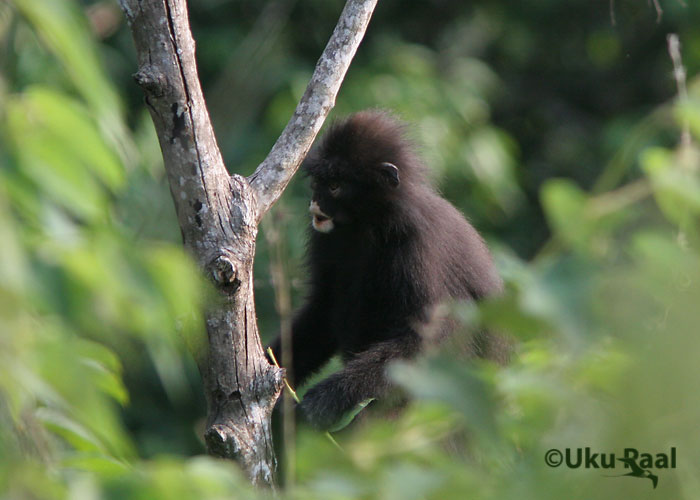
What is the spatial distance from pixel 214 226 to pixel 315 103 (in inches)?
27.6

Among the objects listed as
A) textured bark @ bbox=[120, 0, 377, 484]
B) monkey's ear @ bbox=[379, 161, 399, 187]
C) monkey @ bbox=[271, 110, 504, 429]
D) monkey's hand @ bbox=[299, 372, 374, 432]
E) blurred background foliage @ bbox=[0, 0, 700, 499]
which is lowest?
monkey's hand @ bbox=[299, 372, 374, 432]

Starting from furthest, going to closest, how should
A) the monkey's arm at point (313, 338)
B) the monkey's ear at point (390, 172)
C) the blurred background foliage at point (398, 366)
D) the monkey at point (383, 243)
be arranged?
the monkey's arm at point (313, 338) → the monkey's ear at point (390, 172) → the monkey at point (383, 243) → the blurred background foliage at point (398, 366)

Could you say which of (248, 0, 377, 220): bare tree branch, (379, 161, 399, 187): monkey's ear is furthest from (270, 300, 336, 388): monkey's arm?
(248, 0, 377, 220): bare tree branch

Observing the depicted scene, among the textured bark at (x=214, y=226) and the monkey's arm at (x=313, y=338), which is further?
the monkey's arm at (x=313, y=338)

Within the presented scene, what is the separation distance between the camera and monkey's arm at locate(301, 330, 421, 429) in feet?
13.0

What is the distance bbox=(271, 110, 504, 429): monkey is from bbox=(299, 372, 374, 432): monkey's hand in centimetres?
22

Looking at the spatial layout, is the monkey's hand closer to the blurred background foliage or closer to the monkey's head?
the monkey's head

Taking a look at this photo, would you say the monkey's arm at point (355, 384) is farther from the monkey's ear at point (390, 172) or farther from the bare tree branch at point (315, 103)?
the bare tree branch at point (315, 103)

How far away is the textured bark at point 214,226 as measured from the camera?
283cm

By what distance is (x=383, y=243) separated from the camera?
4.57m

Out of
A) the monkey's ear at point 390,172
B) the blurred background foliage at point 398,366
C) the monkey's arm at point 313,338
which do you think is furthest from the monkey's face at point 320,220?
the blurred background foliage at point 398,366

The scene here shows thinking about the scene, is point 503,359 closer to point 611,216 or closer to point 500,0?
point 611,216

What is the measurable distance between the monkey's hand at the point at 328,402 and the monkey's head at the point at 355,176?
89 centimetres

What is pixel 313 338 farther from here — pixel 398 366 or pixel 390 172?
pixel 398 366
